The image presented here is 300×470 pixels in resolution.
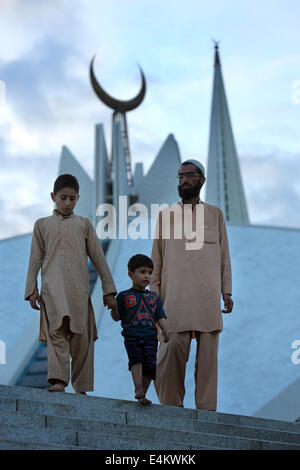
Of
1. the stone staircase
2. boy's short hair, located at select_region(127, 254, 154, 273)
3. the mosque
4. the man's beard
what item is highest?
the mosque

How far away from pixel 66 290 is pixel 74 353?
0.33 metres

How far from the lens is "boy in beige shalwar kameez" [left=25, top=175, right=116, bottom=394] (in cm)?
361

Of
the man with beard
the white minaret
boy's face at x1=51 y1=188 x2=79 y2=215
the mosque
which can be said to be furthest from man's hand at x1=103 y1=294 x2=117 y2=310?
the white minaret

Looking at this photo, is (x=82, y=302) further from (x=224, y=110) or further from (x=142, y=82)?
(x=224, y=110)

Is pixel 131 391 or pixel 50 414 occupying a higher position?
pixel 131 391

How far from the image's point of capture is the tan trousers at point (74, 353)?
3578 millimetres

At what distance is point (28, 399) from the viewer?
319cm

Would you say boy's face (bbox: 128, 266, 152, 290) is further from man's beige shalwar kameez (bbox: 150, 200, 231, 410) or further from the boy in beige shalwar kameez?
man's beige shalwar kameez (bbox: 150, 200, 231, 410)

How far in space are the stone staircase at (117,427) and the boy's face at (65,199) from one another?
1042mm

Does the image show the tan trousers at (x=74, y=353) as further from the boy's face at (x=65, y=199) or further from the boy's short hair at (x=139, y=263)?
the boy's face at (x=65, y=199)

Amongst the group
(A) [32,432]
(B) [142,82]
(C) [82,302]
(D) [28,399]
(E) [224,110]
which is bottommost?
(A) [32,432]

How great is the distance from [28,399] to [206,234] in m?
1.45

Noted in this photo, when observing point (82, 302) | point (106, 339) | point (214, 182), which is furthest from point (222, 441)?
point (214, 182)

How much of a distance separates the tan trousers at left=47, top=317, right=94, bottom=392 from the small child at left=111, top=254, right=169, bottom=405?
0.24 metres
